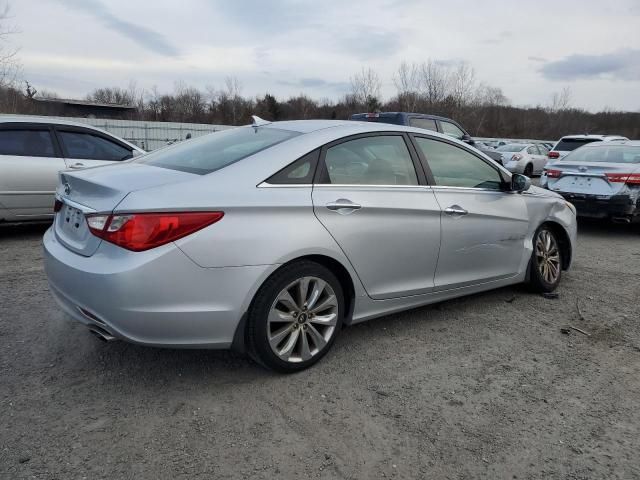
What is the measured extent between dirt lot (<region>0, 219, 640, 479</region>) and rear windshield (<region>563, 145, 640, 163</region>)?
16.2 ft

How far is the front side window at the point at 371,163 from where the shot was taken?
333 cm

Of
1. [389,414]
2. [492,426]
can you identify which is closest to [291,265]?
[389,414]

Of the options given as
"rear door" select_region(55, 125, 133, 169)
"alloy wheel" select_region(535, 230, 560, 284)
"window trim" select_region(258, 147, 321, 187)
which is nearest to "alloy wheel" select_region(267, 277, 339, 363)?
"window trim" select_region(258, 147, 321, 187)

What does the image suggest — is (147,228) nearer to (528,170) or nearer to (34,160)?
(34,160)

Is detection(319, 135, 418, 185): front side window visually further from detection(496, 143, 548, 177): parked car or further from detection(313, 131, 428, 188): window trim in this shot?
detection(496, 143, 548, 177): parked car

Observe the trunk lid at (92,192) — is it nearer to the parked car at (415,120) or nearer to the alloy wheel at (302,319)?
the alloy wheel at (302,319)

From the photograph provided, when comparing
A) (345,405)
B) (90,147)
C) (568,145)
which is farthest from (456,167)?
(568,145)

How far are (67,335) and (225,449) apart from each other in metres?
1.79

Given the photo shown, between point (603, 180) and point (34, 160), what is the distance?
26.0ft

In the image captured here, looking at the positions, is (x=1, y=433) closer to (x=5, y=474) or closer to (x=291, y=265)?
(x=5, y=474)

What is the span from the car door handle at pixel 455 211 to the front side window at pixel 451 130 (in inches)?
333

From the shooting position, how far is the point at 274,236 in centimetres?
287

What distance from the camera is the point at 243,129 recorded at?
3.90 metres

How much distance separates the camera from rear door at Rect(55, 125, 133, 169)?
6777 mm
